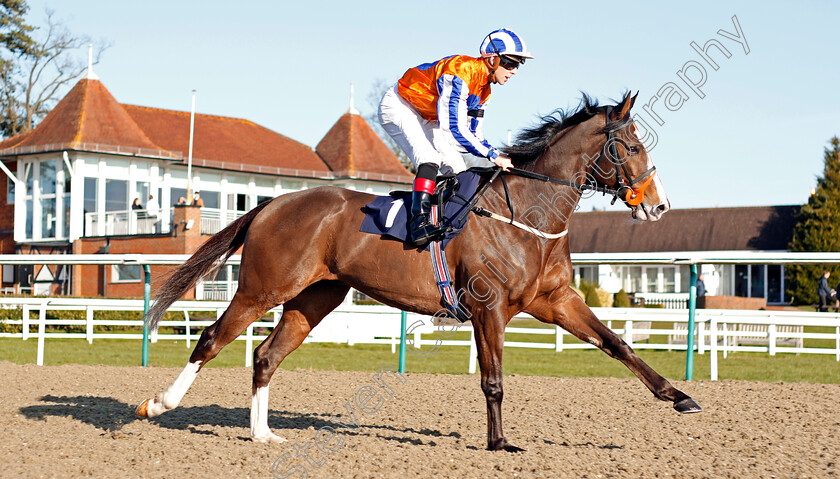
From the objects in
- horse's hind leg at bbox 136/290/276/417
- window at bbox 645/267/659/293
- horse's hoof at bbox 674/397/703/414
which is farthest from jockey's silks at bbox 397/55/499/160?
window at bbox 645/267/659/293

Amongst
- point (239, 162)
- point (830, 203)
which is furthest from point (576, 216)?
point (239, 162)

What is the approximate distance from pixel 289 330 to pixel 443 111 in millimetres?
1849

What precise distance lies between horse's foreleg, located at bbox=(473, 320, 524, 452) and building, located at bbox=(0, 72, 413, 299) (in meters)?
18.9

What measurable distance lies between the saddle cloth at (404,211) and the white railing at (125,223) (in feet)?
72.8

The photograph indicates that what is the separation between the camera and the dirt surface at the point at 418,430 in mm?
4352

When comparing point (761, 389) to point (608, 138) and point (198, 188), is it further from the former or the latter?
point (198, 188)

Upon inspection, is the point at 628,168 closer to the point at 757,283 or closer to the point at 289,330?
the point at 289,330

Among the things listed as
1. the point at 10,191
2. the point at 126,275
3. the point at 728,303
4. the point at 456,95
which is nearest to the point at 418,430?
the point at 456,95

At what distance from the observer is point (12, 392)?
280 inches

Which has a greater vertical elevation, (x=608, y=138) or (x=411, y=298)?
(x=608, y=138)

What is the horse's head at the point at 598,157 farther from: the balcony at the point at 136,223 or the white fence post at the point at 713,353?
the balcony at the point at 136,223

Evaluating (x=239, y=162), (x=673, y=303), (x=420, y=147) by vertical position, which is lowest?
(x=673, y=303)

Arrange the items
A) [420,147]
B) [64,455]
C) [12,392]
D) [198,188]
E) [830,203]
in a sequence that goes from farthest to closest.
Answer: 1. [830,203]
2. [198,188]
3. [12,392]
4. [420,147]
5. [64,455]

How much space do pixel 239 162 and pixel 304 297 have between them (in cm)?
2621
